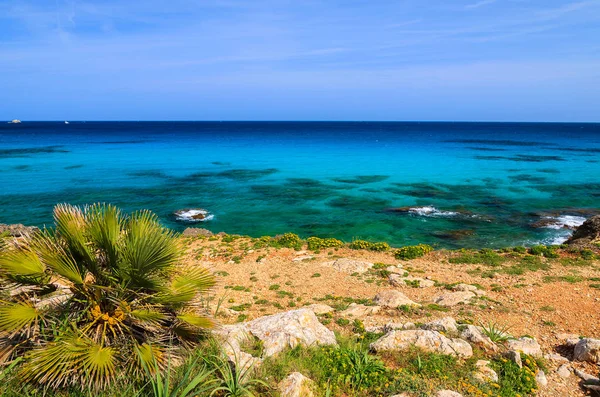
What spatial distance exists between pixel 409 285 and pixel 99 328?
10316 mm

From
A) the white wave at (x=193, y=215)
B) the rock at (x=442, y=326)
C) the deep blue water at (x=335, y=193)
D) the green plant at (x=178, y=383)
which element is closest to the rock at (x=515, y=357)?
the rock at (x=442, y=326)

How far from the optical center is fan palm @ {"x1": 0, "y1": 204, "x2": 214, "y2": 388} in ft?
17.1

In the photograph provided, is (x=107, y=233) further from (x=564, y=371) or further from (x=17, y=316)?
(x=564, y=371)

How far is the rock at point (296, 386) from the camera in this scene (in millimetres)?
5844

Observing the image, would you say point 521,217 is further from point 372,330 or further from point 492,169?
point 492,169

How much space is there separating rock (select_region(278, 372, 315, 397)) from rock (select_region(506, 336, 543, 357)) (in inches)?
180

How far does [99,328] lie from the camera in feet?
17.9

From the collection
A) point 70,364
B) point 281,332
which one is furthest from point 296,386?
point 70,364

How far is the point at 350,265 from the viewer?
50.0 feet

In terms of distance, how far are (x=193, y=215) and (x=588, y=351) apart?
2364 cm

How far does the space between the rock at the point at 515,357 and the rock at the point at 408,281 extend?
18.9 feet

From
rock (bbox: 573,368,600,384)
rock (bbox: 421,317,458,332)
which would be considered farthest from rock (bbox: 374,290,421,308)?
rock (bbox: 573,368,600,384)

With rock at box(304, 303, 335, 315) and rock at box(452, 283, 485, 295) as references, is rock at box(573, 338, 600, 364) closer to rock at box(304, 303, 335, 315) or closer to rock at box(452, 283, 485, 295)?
rock at box(452, 283, 485, 295)

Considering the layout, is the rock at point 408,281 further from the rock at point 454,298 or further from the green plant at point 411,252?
the green plant at point 411,252
